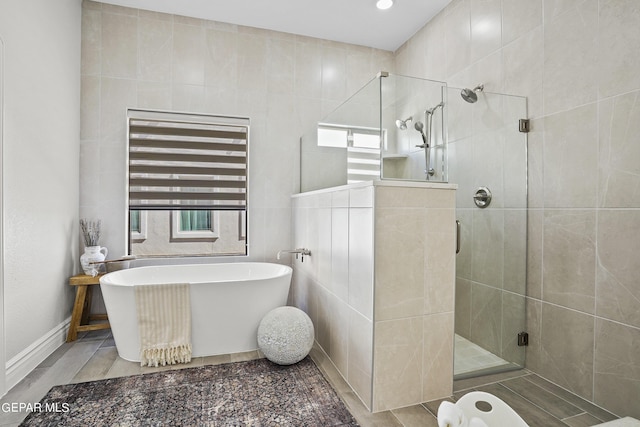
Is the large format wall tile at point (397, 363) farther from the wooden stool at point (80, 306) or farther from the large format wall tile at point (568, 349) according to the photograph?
the wooden stool at point (80, 306)

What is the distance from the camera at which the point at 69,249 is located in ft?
8.75

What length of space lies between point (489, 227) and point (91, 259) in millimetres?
2896

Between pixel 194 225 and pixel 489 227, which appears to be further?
pixel 194 225

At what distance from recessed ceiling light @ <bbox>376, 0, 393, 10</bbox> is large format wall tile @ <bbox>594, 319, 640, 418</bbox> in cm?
260

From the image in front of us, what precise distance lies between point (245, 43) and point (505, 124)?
237 cm

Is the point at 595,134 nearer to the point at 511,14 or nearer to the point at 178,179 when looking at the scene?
the point at 511,14

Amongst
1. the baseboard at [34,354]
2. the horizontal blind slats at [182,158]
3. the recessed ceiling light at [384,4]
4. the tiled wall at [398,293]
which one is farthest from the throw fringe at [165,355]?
the recessed ceiling light at [384,4]

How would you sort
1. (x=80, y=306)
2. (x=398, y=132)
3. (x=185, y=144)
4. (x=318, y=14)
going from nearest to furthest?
(x=398, y=132) < (x=80, y=306) < (x=318, y=14) < (x=185, y=144)

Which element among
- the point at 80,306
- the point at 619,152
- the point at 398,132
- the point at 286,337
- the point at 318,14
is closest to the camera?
the point at 619,152

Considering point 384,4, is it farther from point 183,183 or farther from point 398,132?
point 183,183

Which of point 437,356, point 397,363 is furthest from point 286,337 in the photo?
point 437,356

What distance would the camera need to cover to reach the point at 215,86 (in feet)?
10.3

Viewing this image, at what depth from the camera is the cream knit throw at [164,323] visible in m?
2.15

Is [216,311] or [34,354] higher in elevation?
[216,311]
